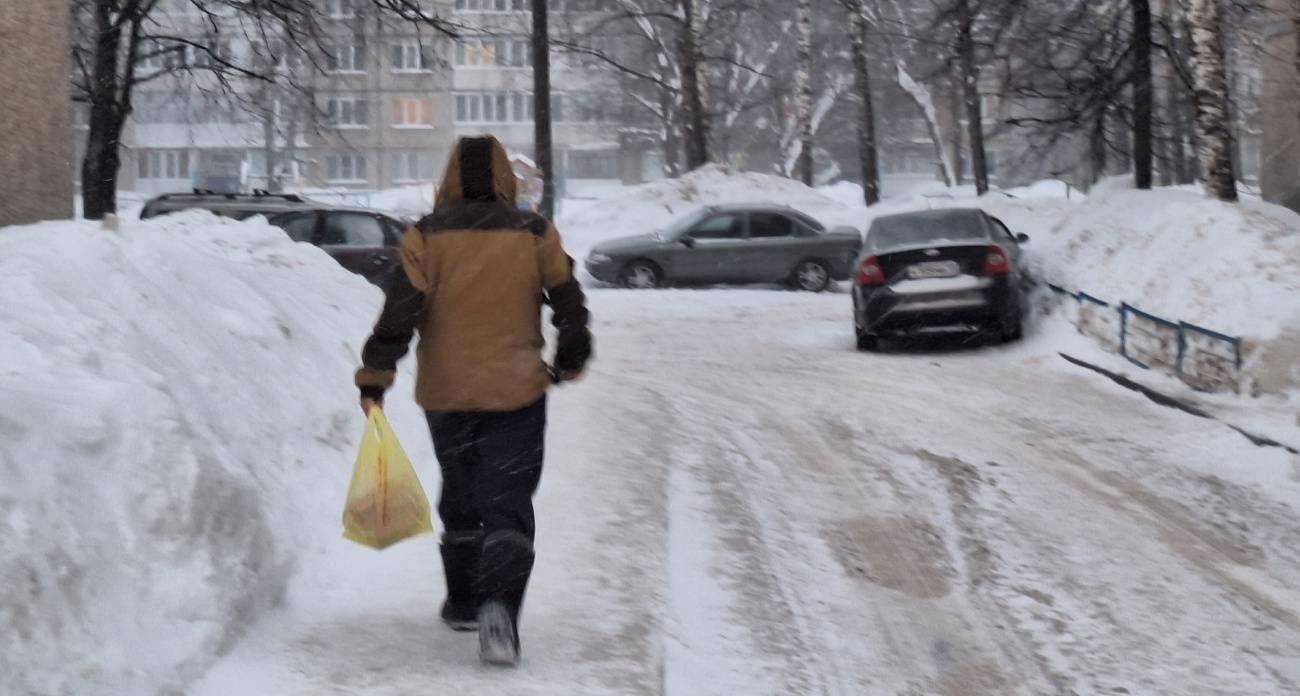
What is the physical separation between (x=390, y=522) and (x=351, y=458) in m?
2.45

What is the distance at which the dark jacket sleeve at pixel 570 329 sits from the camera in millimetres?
5184

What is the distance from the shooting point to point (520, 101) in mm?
81938

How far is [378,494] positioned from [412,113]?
78.4m

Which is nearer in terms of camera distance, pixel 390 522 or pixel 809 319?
pixel 390 522

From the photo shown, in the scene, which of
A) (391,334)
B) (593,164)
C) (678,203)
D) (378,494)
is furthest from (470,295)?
(593,164)

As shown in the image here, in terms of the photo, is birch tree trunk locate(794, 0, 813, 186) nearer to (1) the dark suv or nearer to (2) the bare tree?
(2) the bare tree

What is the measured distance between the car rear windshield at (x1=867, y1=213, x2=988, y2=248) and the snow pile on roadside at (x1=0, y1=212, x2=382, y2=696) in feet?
30.0

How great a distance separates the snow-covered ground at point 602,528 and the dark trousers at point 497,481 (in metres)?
0.32

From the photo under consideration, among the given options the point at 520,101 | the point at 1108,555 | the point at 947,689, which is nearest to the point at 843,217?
the point at 1108,555

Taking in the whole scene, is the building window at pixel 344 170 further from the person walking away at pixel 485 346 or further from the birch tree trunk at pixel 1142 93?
the person walking away at pixel 485 346

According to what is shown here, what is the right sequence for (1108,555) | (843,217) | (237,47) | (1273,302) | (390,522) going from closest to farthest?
1. (390,522)
2. (1108,555)
3. (1273,302)
4. (843,217)
5. (237,47)

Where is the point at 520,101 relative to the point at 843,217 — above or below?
above

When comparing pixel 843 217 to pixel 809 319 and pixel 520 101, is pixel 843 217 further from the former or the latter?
pixel 520 101

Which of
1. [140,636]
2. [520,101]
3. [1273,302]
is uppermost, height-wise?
[520,101]
